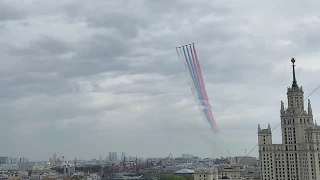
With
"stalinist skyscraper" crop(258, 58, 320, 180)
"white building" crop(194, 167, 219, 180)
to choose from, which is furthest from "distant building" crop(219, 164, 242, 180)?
"white building" crop(194, 167, 219, 180)

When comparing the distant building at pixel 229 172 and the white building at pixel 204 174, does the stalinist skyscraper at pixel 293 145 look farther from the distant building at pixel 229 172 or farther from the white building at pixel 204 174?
the white building at pixel 204 174

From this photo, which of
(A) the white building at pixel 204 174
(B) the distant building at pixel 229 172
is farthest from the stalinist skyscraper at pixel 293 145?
(A) the white building at pixel 204 174

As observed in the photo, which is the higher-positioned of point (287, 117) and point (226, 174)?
point (287, 117)

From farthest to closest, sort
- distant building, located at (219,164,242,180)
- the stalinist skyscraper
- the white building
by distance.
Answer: distant building, located at (219,164,242,180) → the stalinist skyscraper → the white building

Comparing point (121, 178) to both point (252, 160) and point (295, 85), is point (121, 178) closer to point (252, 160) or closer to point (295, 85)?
point (252, 160)

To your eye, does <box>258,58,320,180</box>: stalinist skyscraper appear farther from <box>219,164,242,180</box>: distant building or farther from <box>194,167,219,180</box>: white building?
<box>194,167,219,180</box>: white building

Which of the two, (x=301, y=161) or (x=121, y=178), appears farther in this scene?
(x=121, y=178)

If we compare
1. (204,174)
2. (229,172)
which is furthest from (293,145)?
(204,174)

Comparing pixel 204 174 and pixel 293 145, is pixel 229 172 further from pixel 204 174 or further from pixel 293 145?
pixel 204 174

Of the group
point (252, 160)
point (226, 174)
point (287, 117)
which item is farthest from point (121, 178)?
point (287, 117)
